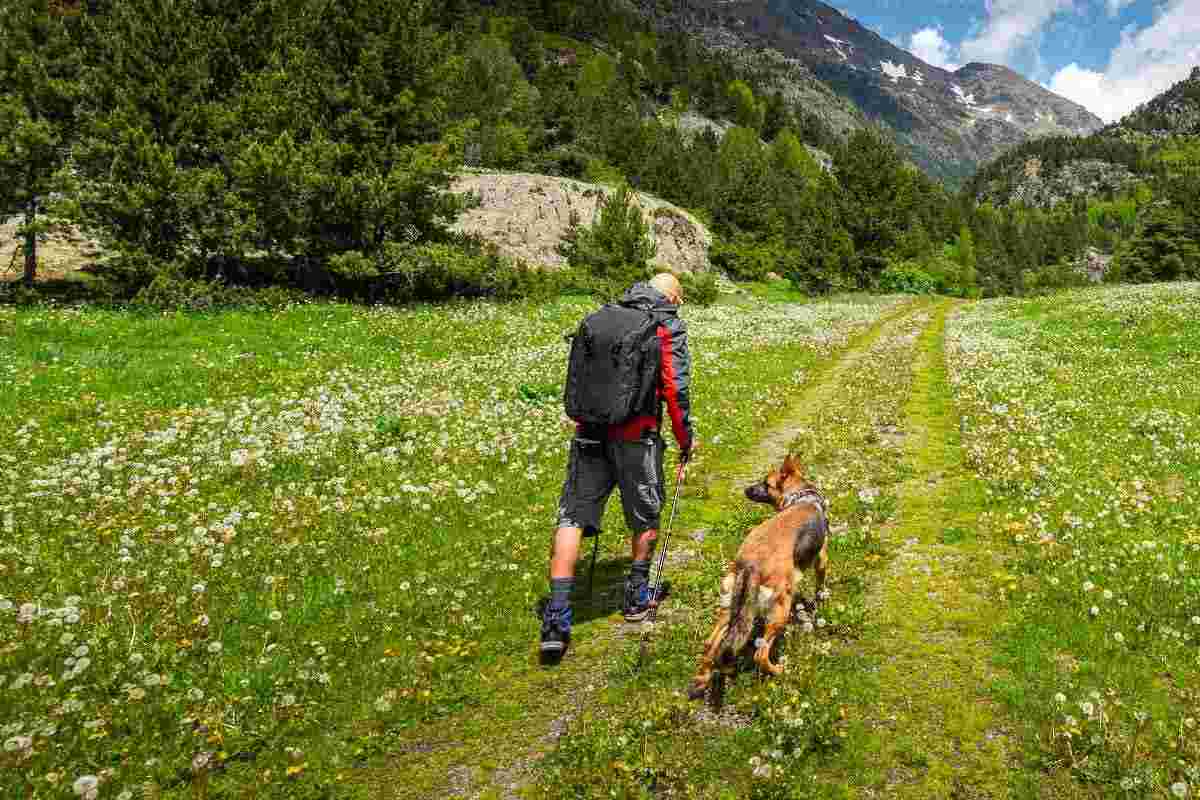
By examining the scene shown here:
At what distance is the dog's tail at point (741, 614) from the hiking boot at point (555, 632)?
1.59m

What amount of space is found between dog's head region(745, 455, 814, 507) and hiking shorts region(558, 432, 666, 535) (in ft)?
5.82

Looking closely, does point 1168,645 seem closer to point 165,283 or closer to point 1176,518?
point 1176,518

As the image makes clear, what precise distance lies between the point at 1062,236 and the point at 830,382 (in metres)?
212

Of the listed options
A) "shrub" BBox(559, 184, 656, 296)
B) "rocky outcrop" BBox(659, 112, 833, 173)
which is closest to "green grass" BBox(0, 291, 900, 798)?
"shrub" BBox(559, 184, 656, 296)

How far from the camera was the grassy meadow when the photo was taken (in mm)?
4633

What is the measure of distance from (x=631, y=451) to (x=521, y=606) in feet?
7.45

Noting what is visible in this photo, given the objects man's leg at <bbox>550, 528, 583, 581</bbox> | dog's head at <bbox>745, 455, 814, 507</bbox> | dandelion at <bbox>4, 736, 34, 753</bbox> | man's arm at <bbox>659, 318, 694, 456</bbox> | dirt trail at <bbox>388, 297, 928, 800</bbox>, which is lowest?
dirt trail at <bbox>388, 297, 928, 800</bbox>

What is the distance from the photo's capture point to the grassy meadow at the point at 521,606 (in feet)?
15.2

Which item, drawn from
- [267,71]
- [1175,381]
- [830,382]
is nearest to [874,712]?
[830,382]

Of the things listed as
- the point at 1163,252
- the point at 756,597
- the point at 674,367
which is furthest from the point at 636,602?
the point at 1163,252

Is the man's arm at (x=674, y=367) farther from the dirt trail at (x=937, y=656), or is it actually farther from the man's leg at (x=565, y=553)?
the dirt trail at (x=937, y=656)

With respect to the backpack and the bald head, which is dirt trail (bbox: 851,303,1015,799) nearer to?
the backpack

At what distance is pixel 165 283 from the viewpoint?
23.5 meters

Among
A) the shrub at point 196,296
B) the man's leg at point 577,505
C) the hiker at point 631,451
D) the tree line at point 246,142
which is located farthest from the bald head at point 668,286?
the tree line at point 246,142
